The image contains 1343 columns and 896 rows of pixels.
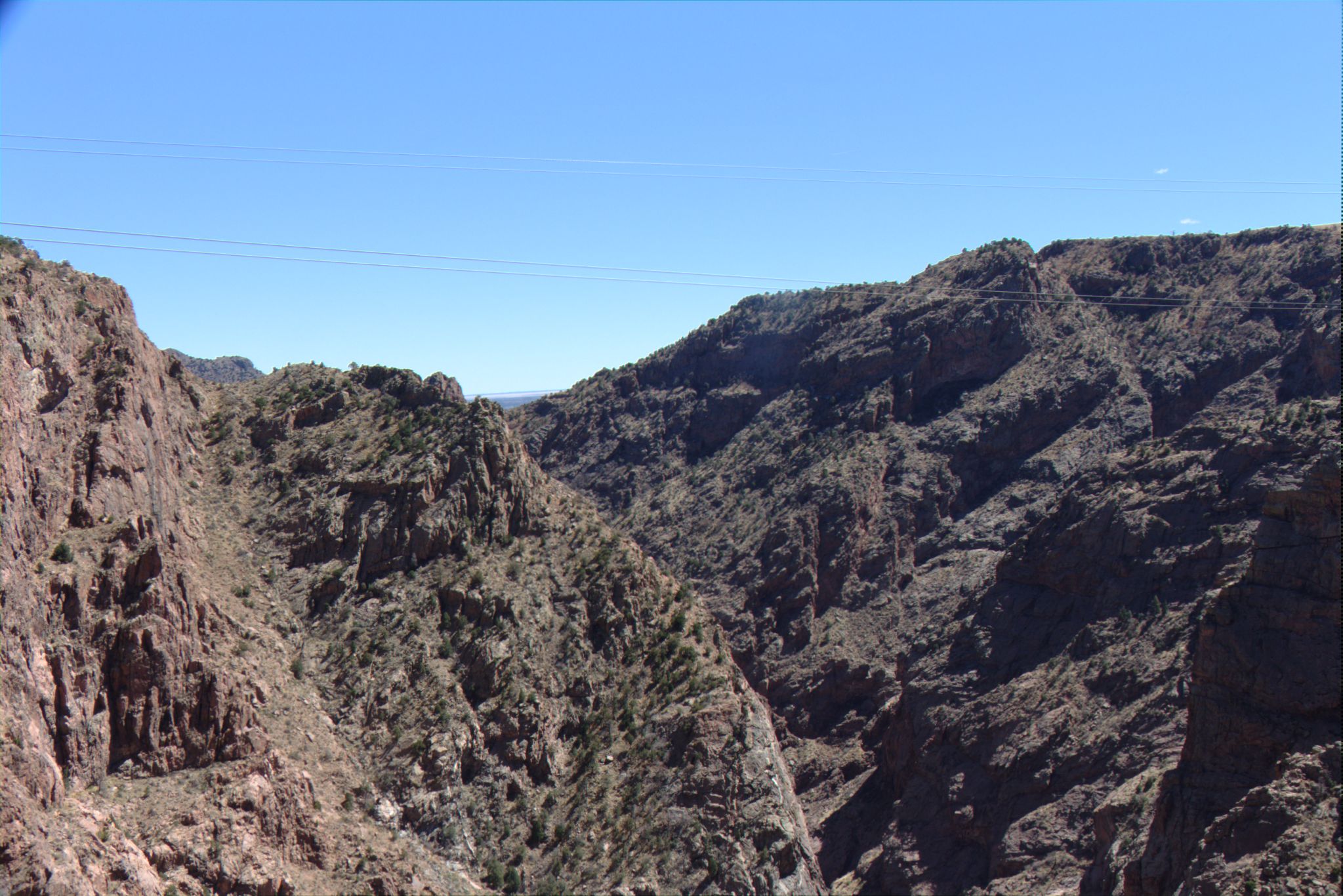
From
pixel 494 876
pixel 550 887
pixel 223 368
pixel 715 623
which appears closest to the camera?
pixel 550 887

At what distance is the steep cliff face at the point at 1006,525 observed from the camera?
64.9 meters

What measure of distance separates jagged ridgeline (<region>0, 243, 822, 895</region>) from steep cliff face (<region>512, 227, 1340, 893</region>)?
19977 millimetres

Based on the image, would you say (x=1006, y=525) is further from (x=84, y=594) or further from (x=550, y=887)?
(x=84, y=594)

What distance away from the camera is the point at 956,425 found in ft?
368

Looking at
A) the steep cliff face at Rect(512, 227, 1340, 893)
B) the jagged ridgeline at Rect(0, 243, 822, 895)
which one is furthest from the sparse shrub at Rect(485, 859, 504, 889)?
the steep cliff face at Rect(512, 227, 1340, 893)

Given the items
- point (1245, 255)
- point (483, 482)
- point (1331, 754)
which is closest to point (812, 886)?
point (1331, 754)

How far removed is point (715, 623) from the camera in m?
73.9

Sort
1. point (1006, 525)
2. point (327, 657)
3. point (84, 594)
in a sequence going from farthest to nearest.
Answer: point (1006, 525) → point (327, 657) → point (84, 594)

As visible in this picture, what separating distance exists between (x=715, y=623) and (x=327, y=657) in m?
23.3

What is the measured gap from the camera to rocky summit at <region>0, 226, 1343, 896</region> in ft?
151

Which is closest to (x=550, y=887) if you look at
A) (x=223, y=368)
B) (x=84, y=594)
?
(x=84, y=594)

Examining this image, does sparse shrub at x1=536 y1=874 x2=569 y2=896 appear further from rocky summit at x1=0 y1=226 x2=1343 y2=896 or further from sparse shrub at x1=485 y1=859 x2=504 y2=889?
sparse shrub at x1=485 y1=859 x2=504 y2=889

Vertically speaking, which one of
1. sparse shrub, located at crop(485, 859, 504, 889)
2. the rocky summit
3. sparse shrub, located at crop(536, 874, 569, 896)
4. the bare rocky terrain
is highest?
the bare rocky terrain

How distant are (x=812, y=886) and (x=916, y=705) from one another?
30459mm
